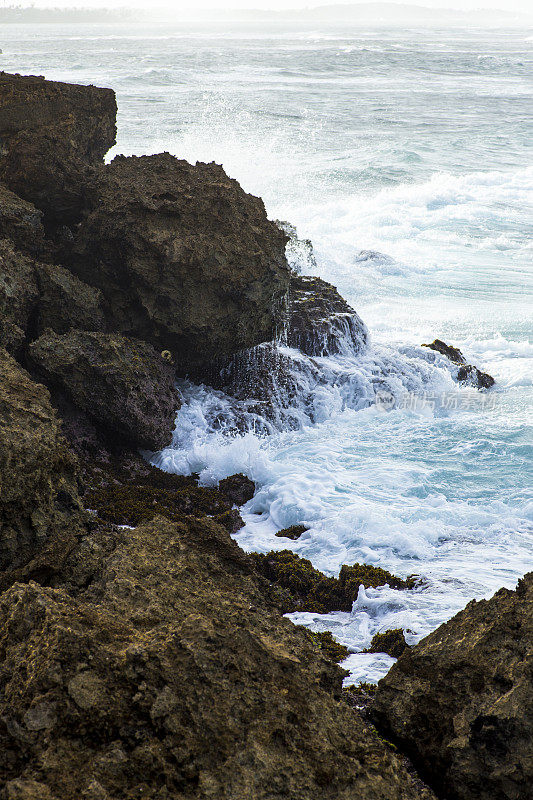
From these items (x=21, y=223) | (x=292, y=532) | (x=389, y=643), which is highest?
(x=21, y=223)

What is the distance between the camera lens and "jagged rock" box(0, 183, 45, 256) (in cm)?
805

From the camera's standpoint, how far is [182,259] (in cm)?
814

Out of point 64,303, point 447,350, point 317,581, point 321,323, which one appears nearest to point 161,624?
point 317,581

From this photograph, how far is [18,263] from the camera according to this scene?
7.59 m

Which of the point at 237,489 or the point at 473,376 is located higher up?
the point at 473,376

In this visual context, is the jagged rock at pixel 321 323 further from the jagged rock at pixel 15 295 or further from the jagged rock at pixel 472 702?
the jagged rock at pixel 472 702

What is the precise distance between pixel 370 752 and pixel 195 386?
692 cm

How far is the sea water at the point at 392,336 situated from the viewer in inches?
266

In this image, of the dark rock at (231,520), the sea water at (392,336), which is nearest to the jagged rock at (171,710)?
the sea water at (392,336)

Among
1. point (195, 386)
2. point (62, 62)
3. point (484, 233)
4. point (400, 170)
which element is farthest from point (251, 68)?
point (195, 386)

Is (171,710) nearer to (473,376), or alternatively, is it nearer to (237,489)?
(237,489)

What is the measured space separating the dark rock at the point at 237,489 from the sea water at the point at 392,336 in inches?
5.8

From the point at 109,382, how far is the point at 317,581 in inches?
127

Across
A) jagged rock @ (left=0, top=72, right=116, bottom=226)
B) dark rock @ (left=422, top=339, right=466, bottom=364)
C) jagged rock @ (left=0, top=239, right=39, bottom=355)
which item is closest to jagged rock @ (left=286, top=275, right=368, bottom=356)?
dark rock @ (left=422, top=339, right=466, bottom=364)
